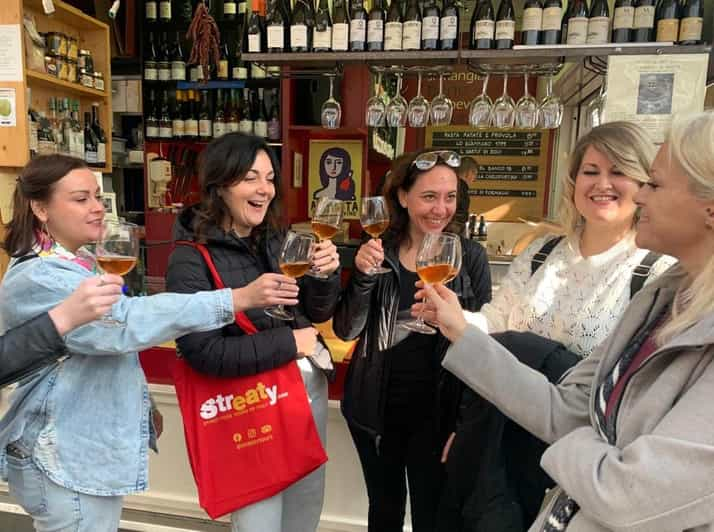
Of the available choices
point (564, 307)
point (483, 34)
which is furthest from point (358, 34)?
point (564, 307)

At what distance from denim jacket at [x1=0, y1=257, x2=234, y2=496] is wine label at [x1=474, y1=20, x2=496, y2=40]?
194 centimetres

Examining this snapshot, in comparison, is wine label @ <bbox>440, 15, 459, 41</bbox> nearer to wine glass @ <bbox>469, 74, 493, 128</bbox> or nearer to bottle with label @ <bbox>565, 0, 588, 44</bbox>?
wine glass @ <bbox>469, 74, 493, 128</bbox>

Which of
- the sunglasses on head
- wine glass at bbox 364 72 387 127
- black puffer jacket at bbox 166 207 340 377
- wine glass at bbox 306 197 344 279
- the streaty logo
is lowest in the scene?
the streaty logo

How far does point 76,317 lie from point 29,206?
0.50 metres

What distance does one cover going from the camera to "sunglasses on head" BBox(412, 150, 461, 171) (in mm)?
1741

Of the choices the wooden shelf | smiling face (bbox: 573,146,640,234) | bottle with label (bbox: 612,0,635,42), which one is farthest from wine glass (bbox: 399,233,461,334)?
the wooden shelf

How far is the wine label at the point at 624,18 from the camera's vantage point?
2521mm

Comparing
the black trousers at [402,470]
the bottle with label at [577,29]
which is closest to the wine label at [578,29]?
the bottle with label at [577,29]

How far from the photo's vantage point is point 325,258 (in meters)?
1.56

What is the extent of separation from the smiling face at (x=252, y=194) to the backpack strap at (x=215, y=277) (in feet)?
0.51

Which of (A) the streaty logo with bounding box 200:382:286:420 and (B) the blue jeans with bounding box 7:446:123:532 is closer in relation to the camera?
(B) the blue jeans with bounding box 7:446:123:532

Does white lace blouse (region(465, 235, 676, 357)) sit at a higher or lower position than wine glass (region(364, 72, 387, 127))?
lower

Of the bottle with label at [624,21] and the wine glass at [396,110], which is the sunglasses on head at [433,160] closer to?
the wine glass at [396,110]

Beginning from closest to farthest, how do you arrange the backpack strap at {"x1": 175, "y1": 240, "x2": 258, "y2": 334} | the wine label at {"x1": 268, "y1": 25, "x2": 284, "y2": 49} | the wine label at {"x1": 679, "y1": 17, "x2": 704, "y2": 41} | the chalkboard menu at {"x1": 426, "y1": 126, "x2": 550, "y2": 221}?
1. the backpack strap at {"x1": 175, "y1": 240, "x2": 258, "y2": 334}
2. the wine label at {"x1": 679, "y1": 17, "x2": 704, "y2": 41}
3. the wine label at {"x1": 268, "y1": 25, "x2": 284, "y2": 49}
4. the chalkboard menu at {"x1": 426, "y1": 126, "x2": 550, "y2": 221}
